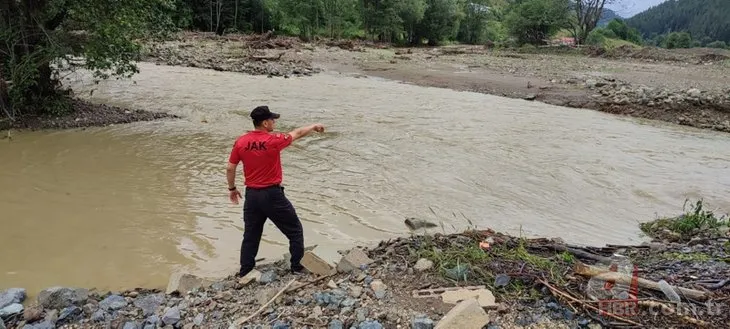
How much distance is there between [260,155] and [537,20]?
5557 centimetres

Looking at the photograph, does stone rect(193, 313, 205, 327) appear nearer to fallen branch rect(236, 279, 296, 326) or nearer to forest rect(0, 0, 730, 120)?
fallen branch rect(236, 279, 296, 326)

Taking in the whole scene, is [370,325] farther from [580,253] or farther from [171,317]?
[580,253]

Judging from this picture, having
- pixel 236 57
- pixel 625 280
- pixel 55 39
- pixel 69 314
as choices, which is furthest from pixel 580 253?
pixel 236 57

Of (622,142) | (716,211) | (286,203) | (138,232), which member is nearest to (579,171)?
(716,211)

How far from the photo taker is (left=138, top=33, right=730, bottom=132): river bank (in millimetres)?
18484

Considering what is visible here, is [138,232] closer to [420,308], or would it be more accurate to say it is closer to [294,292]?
[294,292]

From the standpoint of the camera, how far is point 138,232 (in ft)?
23.3

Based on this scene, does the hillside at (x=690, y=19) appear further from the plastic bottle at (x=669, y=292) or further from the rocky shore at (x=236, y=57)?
the plastic bottle at (x=669, y=292)

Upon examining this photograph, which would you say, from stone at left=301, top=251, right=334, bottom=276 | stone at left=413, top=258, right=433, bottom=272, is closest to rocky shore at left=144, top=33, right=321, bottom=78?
stone at left=301, top=251, right=334, bottom=276

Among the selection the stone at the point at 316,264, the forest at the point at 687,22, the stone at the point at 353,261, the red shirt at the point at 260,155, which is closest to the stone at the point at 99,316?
the red shirt at the point at 260,155

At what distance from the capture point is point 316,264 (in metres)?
5.33

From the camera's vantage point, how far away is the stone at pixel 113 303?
474 centimetres

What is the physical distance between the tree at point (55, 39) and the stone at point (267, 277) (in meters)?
9.88

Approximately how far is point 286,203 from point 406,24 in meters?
61.8
